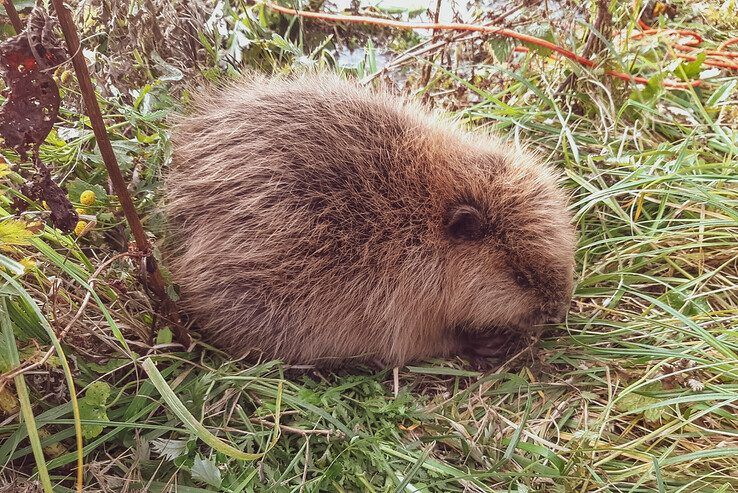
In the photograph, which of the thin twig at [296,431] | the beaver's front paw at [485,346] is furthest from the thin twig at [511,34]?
the thin twig at [296,431]

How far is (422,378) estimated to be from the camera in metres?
2.59

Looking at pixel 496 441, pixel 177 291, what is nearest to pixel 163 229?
pixel 177 291

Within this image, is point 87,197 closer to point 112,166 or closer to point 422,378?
point 112,166

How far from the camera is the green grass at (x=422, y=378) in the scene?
197 centimetres

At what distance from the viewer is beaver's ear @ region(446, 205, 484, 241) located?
2443 mm

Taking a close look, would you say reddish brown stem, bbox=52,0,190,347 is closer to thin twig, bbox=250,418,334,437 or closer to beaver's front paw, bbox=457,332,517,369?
thin twig, bbox=250,418,334,437

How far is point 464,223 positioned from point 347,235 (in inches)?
20.3

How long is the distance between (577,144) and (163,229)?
2.36m

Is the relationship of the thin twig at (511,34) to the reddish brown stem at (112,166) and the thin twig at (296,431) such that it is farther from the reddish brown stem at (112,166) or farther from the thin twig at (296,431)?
the thin twig at (296,431)

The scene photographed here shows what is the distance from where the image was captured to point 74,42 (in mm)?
1635

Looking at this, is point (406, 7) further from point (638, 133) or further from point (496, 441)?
point (496, 441)

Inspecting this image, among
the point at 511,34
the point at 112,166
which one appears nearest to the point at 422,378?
the point at 112,166

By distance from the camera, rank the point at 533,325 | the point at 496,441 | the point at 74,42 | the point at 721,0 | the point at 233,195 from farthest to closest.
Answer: the point at 721,0
the point at 533,325
the point at 233,195
the point at 496,441
the point at 74,42

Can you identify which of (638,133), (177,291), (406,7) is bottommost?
(177,291)
